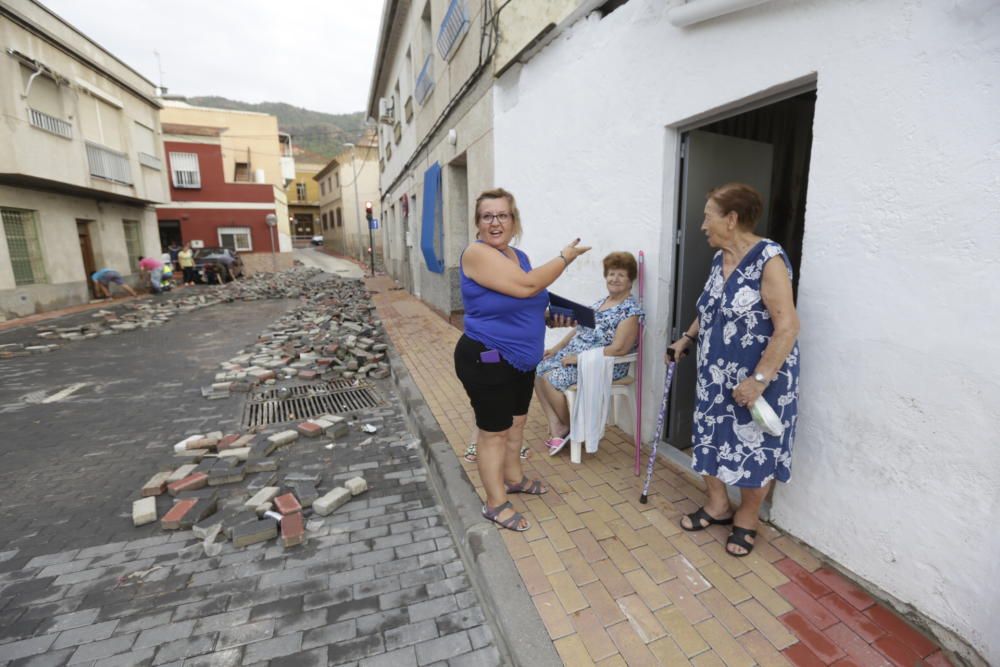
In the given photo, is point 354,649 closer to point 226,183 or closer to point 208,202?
point 208,202

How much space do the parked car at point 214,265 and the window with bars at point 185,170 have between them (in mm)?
5919

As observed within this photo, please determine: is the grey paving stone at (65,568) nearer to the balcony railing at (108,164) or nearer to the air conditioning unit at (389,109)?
the air conditioning unit at (389,109)

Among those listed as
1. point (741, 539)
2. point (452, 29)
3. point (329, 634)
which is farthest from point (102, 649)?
point (452, 29)

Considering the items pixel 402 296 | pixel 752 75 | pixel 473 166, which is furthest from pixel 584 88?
pixel 402 296

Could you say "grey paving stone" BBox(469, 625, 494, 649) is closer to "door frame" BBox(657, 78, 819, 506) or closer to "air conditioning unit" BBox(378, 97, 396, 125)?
"door frame" BBox(657, 78, 819, 506)

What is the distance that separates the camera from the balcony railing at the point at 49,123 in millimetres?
11609

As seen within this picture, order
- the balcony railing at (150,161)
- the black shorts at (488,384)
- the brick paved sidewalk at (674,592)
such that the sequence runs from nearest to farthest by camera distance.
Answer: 1. the brick paved sidewalk at (674,592)
2. the black shorts at (488,384)
3. the balcony railing at (150,161)

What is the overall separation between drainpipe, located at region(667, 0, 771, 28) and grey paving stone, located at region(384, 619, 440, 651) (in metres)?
3.46

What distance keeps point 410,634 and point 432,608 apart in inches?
7.2

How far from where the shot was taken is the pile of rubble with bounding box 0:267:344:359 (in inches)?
362

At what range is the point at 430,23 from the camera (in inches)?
392

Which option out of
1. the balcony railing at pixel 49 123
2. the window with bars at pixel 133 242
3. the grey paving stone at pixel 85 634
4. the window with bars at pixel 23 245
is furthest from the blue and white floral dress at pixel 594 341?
the window with bars at pixel 133 242

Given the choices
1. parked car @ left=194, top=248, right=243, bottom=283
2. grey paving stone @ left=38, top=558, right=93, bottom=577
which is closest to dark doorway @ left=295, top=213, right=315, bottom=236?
parked car @ left=194, top=248, right=243, bottom=283

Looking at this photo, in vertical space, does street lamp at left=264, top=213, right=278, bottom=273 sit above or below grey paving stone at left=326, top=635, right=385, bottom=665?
above
